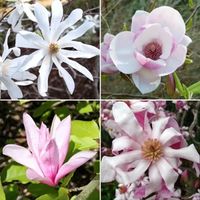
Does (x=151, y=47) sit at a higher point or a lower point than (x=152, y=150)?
higher

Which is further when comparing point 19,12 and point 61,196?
point 19,12

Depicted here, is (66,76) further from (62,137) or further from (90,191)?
(90,191)

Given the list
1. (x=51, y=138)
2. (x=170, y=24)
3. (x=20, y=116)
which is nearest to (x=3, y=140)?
(x=20, y=116)

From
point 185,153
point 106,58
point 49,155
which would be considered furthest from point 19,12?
point 185,153

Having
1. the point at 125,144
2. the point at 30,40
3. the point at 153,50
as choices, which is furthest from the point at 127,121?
the point at 30,40

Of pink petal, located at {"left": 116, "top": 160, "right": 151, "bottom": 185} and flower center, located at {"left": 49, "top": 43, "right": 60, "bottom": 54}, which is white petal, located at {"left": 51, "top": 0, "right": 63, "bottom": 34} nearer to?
flower center, located at {"left": 49, "top": 43, "right": 60, "bottom": 54}

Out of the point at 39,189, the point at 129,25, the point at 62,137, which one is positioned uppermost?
the point at 129,25

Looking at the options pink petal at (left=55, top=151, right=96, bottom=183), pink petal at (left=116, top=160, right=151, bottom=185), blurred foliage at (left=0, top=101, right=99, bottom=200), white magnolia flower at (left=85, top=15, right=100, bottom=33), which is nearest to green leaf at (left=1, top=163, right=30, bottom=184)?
blurred foliage at (left=0, top=101, right=99, bottom=200)
